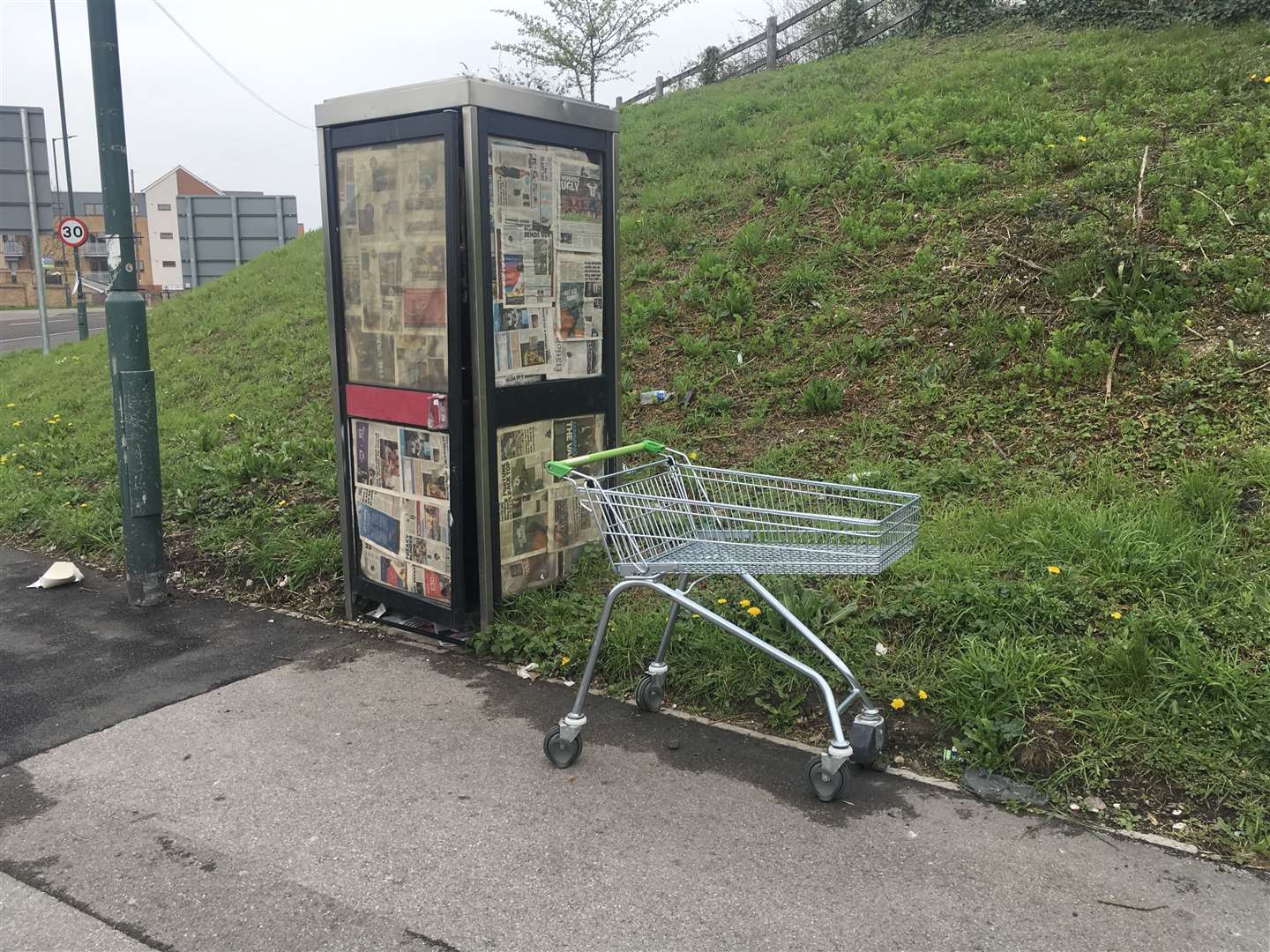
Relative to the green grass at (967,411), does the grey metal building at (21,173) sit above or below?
above

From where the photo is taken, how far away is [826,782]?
3285 millimetres

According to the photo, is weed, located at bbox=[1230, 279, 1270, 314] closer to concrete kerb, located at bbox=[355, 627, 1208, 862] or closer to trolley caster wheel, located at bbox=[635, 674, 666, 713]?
concrete kerb, located at bbox=[355, 627, 1208, 862]

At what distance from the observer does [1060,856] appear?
2.99 m

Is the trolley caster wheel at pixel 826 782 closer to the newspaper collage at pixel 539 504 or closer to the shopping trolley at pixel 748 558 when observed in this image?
the shopping trolley at pixel 748 558

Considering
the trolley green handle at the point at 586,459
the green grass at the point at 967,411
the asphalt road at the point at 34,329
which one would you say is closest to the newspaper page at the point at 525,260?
the trolley green handle at the point at 586,459

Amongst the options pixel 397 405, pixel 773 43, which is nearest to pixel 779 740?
pixel 397 405

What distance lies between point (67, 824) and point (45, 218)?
771 inches

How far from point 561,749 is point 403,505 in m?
1.85

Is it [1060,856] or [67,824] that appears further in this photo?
[67,824]

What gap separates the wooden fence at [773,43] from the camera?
16625 mm

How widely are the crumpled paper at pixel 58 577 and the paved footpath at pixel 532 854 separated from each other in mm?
2368

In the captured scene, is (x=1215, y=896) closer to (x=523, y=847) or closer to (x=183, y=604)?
(x=523, y=847)

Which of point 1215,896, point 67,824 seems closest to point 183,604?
point 67,824

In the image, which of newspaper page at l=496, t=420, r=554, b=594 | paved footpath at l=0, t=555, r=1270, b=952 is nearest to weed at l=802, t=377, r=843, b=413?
newspaper page at l=496, t=420, r=554, b=594
